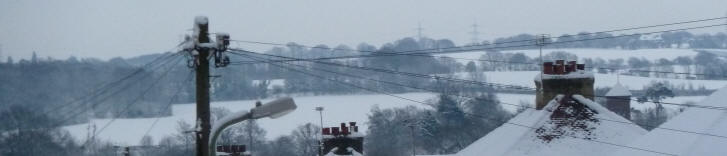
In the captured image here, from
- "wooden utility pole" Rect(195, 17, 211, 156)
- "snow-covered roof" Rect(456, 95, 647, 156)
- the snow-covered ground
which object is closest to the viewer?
"wooden utility pole" Rect(195, 17, 211, 156)

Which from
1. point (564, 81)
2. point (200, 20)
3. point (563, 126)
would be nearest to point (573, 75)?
point (564, 81)

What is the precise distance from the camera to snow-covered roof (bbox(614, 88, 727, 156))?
14.2 meters

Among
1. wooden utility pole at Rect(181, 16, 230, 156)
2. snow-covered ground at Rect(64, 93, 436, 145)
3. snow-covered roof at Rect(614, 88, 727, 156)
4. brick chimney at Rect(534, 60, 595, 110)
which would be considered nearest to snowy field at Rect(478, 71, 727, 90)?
snow-covered ground at Rect(64, 93, 436, 145)

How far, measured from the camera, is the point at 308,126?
284 feet

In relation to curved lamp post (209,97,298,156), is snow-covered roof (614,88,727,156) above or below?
below

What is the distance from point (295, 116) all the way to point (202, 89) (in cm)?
8429

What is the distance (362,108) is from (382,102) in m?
4.02

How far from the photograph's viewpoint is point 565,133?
19.9 metres

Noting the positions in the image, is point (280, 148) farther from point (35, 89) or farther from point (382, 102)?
point (35, 89)

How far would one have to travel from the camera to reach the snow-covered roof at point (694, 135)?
46.5 feet

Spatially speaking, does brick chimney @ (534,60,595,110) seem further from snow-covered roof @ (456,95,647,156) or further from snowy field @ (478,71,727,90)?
snowy field @ (478,71,727,90)

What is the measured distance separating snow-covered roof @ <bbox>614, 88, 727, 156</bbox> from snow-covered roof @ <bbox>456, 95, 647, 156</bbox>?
2321 millimetres

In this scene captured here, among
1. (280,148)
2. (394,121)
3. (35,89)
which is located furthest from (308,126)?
(35,89)

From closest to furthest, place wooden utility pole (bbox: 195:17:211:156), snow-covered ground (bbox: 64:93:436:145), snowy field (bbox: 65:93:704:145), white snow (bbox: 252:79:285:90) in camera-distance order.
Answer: wooden utility pole (bbox: 195:17:211:156)
snow-covered ground (bbox: 64:93:436:145)
snowy field (bbox: 65:93:704:145)
white snow (bbox: 252:79:285:90)
